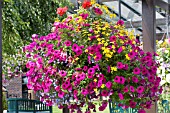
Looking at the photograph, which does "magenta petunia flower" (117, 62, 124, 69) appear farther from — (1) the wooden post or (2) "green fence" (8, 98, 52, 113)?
(2) "green fence" (8, 98, 52, 113)

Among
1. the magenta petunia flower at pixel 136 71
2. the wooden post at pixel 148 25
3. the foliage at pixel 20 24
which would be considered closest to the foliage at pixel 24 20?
the foliage at pixel 20 24

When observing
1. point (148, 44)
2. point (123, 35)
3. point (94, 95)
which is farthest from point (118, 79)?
point (148, 44)

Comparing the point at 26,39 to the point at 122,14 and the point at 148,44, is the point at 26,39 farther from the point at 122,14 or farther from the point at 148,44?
the point at 122,14

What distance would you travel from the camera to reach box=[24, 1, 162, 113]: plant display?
104 inches

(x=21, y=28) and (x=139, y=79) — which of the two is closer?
(x=139, y=79)

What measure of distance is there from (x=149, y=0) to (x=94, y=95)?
74.2 inches

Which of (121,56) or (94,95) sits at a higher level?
(121,56)

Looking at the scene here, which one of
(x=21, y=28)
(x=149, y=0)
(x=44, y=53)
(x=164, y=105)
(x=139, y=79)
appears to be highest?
(x=149, y=0)

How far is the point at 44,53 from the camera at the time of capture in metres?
2.77

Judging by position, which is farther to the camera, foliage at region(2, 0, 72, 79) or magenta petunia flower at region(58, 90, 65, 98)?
foliage at region(2, 0, 72, 79)

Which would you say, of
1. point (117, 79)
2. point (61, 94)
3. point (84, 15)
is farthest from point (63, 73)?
point (84, 15)

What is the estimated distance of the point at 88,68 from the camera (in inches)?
107

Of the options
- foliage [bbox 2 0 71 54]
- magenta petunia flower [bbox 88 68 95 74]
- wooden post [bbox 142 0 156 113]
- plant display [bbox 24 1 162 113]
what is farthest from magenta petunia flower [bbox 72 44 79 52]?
wooden post [bbox 142 0 156 113]

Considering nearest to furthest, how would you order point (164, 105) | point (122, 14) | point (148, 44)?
point (148, 44) < point (164, 105) < point (122, 14)
